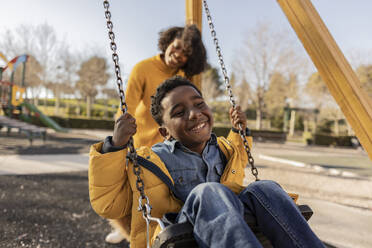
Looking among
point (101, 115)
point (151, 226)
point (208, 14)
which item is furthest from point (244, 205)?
point (101, 115)

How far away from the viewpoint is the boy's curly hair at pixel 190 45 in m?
2.24

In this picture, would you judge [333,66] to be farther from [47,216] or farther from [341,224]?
[47,216]

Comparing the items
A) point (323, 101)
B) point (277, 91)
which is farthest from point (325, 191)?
point (323, 101)

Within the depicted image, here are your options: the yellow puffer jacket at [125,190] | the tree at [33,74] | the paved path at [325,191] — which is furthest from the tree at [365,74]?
the tree at [33,74]

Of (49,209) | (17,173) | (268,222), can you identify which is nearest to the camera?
(268,222)

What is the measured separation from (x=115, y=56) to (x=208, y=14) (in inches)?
39.8

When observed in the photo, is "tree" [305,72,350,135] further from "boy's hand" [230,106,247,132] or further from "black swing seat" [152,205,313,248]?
"black swing seat" [152,205,313,248]

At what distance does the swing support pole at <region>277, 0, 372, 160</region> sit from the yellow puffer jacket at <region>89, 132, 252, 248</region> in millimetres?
854

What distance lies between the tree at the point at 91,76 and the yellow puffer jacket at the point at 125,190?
29061 mm

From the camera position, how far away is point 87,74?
29.6m

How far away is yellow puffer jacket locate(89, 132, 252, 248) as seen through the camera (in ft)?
3.94

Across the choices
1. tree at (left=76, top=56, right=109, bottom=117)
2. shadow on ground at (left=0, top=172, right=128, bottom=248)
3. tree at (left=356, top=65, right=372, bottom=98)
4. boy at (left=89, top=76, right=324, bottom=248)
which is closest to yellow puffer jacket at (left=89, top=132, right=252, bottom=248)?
boy at (left=89, top=76, right=324, bottom=248)

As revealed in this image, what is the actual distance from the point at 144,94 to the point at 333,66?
135 centimetres

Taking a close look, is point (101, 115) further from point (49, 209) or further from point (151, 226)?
point (151, 226)
